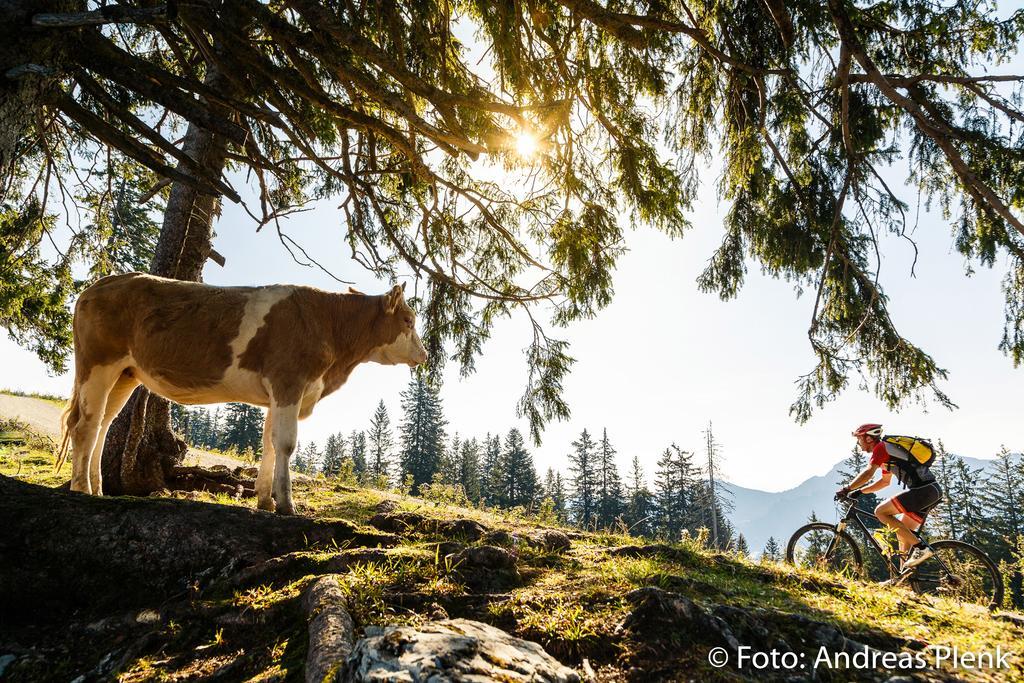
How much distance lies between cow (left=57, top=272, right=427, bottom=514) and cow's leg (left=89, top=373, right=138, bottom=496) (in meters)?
0.02

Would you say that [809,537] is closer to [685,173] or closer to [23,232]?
[685,173]

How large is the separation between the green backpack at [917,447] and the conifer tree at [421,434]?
51766 mm

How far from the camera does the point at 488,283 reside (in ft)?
22.0

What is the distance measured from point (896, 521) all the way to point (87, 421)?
9.30 meters

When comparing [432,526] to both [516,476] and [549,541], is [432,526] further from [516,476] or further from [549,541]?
[516,476]

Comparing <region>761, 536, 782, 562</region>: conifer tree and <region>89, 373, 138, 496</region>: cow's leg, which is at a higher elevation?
<region>89, 373, 138, 496</region>: cow's leg

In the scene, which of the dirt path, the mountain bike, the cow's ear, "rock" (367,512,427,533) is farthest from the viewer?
the dirt path

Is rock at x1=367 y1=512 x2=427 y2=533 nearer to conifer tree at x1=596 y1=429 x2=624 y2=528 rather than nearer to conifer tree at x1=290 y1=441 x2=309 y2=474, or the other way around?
conifer tree at x1=290 y1=441 x2=309 y2=474

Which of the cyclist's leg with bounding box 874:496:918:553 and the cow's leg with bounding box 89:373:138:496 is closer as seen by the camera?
the cow's leg with bounding box 89:373:138:496

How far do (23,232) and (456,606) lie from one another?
278 inches

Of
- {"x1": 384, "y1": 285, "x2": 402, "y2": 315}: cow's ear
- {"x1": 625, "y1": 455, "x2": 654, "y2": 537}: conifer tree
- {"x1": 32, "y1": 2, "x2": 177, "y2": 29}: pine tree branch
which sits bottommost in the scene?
{"x1": 625, "y1": 455, "x2": 654, "y2": 537}: conifer tree

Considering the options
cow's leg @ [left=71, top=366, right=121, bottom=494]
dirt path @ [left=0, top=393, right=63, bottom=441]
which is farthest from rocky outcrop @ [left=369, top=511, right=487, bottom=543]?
dirt path @ [left=0, top=393, right=63, bottom=441]

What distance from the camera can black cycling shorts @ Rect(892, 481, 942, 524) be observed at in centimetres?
609

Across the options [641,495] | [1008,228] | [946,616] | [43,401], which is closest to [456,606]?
[946,616]
